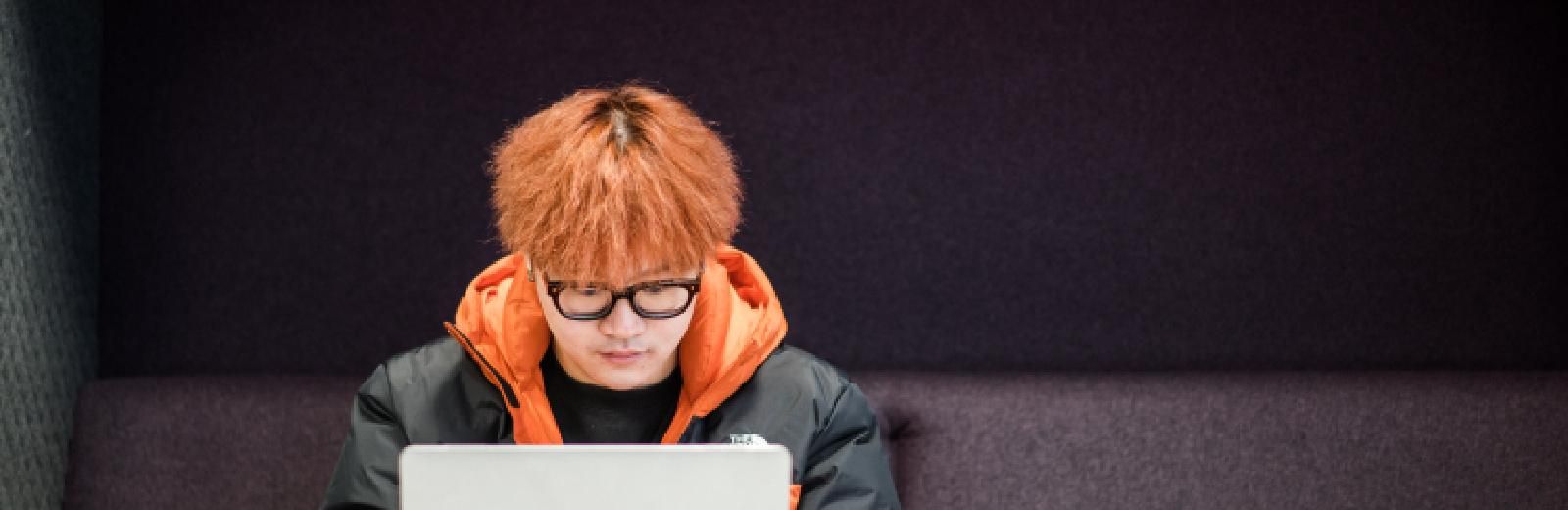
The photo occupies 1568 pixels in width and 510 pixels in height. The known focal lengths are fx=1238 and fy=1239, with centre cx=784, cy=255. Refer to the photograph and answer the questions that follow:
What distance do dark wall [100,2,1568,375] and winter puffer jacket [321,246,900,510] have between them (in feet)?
1.29

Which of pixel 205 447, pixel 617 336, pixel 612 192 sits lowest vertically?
pixel 205 447

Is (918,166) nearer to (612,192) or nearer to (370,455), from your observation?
(612,192)

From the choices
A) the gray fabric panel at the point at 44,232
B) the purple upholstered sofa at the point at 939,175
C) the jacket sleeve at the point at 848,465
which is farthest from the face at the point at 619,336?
the gray fabric panel at the point at 44,232

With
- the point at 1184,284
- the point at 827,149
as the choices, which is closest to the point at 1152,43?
the point at 1184,284

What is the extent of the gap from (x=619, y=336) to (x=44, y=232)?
94 centimetres

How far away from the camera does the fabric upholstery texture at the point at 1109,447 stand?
171cm

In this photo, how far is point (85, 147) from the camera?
1.78m

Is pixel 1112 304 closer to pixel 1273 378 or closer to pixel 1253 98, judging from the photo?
pixel 1273 378

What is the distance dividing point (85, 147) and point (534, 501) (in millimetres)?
1217

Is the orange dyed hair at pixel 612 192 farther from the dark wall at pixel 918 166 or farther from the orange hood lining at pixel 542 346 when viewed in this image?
the dark wall at pixel 918 166

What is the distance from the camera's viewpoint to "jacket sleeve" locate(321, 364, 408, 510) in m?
1.39

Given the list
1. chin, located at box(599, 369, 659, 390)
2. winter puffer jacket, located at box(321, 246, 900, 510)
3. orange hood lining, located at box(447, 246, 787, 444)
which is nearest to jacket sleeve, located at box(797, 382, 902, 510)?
winter puffer jacket, located at box(321, 246, 900, 510)

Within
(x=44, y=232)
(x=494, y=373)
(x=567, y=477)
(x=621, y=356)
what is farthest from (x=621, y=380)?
(x=44, y=232)

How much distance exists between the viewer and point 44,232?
167 cm
